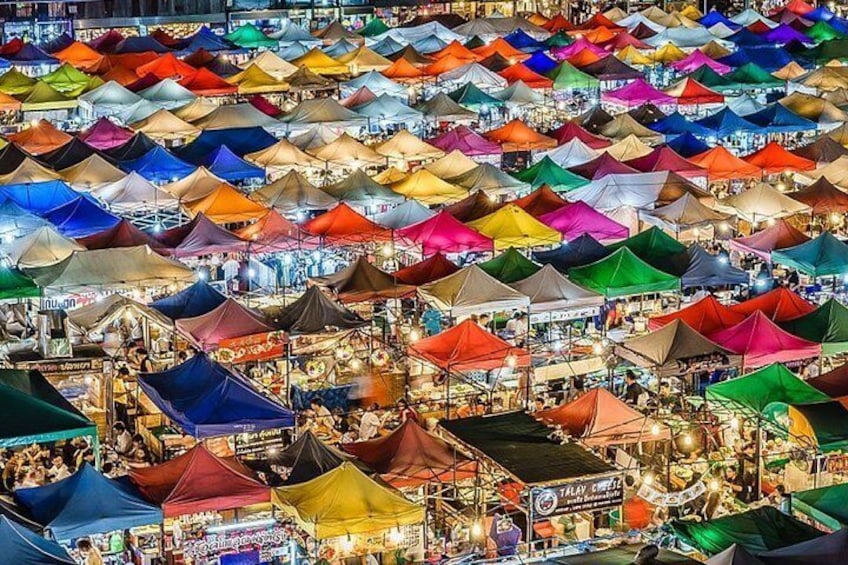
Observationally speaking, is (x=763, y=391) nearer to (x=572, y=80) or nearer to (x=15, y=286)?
(x=15, y=286)

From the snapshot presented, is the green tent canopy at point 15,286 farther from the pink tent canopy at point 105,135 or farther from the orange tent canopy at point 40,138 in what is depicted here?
the pink tent canopy at point 105,135

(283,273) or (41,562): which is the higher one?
(41,562)

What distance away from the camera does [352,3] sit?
42094mm

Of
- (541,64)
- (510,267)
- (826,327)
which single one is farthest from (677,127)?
(826,327)

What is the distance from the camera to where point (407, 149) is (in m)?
26.2

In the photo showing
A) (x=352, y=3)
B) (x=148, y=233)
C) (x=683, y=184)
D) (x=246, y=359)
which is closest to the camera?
(x=246, y=359)

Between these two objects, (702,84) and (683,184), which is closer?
(683,184)

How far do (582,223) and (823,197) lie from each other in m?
3.89

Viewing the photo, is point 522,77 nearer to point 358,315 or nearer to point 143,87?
point 143,87

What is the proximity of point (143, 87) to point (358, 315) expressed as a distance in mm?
13999

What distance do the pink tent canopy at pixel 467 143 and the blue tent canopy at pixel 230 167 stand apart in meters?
3.36

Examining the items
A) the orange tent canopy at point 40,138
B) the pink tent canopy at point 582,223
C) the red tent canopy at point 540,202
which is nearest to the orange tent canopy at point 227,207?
the red tent canopy at point 540,202

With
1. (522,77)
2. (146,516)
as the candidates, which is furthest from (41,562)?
(522,77)

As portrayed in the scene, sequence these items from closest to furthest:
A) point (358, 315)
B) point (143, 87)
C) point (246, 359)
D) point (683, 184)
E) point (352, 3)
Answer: point (246, 359) → point (358, 315) → point (683, 184) → point (143, 87) → point (352, 3)
